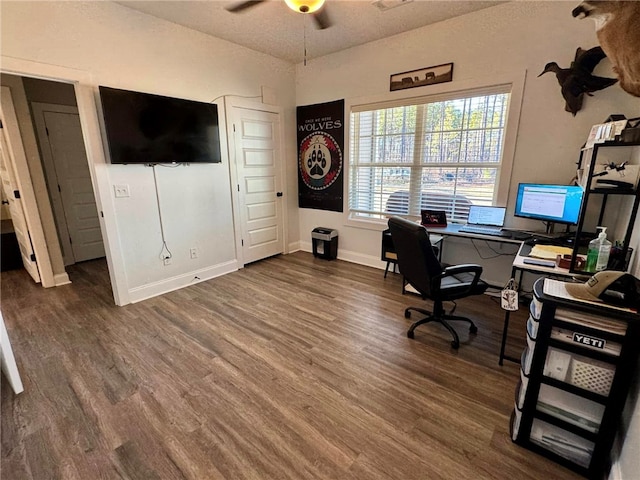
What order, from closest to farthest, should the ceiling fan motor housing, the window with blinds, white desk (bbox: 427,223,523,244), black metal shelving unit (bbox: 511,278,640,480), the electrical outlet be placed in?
black metal shelving unit (bbox: 511,278,640,480) → the ceiling fan motor housing → white desk (bbox: 427,223,523,244) → the electrical outlet → the window with blinds

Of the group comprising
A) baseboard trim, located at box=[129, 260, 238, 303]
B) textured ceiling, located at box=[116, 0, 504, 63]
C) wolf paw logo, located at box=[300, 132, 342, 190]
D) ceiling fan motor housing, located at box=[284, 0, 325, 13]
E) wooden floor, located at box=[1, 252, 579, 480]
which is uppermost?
textured ceiling, located at box=[116, 0, 504, 63]

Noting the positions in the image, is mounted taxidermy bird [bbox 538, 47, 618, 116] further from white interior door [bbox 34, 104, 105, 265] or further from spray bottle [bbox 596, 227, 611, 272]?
white interior door [bbox 34, 104, 105, 265]

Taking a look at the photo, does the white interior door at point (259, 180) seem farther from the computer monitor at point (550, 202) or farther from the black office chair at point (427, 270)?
the computer monitor at point (550, 202)

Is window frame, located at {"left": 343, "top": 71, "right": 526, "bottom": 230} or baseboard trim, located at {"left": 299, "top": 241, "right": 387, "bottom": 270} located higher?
window frame, located at {"left": 343, "top": 71, "right": 526, "bottom": 230}

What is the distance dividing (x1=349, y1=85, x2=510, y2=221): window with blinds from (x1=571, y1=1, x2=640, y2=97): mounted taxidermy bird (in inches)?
62.7

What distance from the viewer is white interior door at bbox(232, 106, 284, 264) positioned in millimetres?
3961

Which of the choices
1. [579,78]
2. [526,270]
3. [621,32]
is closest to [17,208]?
[526,270]

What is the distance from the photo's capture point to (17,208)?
339 centimetres

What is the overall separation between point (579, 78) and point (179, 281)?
445cm

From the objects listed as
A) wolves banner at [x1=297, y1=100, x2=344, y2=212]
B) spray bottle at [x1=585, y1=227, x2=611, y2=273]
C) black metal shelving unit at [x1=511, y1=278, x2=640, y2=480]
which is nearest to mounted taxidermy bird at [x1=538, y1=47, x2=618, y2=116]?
spray bottle at [x1=585, y1=227, x2=611, y2=273]

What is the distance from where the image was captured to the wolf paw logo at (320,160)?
427cm

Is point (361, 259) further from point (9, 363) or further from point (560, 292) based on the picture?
point (9, 363)

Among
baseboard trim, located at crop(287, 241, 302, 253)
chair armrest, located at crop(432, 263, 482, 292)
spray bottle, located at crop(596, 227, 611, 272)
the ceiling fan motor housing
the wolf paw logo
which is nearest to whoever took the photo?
spray bottle, located at crop(596, 227, 611, 272)

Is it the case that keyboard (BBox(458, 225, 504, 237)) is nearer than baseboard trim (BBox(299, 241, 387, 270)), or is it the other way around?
keyboard (BBox(458, 225, 504, 237))
